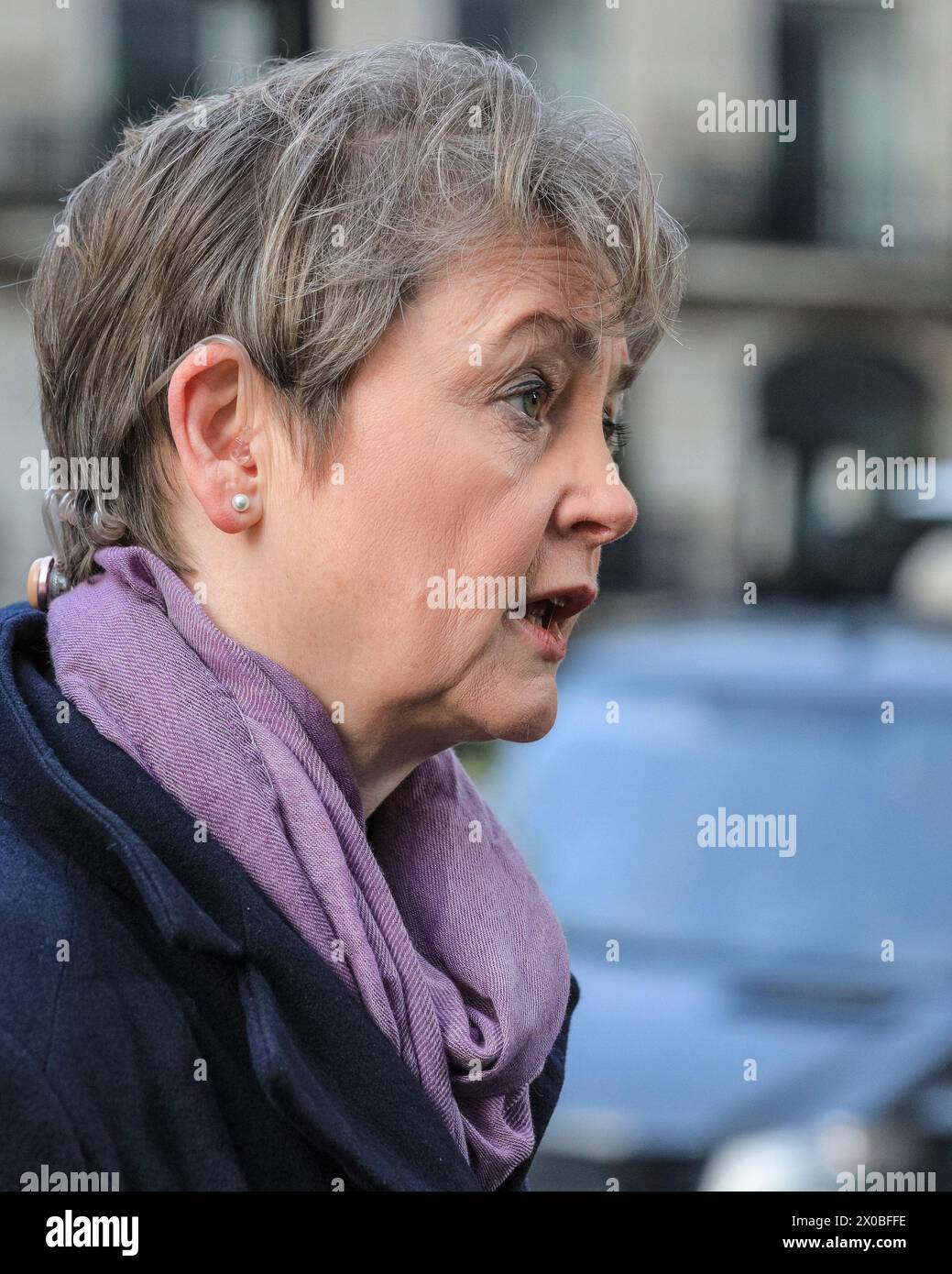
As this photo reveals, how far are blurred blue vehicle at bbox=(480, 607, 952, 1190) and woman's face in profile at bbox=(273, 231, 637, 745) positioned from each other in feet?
6.58

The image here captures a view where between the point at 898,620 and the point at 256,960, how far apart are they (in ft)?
13.8

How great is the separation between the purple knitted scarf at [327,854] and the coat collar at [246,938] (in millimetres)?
30

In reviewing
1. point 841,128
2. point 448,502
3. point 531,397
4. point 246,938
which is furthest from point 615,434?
point 841,128

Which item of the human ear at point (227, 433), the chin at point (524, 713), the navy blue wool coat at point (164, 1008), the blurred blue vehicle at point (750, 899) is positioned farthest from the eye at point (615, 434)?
the blurred blue vehicle at point (750, 899)

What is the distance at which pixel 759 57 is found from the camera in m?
20.8

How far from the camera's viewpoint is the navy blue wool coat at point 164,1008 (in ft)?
4.98

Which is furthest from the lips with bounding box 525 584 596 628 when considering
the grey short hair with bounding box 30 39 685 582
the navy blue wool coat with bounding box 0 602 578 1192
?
the navy blue wool coat with bounding box 0 602 578 1192

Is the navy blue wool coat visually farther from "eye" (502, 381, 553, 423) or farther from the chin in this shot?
"eye" (502, 381, 553, 423)

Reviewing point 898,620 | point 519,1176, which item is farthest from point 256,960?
point 898,620

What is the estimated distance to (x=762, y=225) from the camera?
21.0m

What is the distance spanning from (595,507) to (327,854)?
46 cm

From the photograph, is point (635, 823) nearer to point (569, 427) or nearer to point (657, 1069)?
point (657, 1069)

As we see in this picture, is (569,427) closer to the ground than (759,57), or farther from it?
closer to the ground

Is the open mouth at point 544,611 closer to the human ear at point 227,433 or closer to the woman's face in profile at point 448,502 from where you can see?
the woman's face in profile at point 448,502
